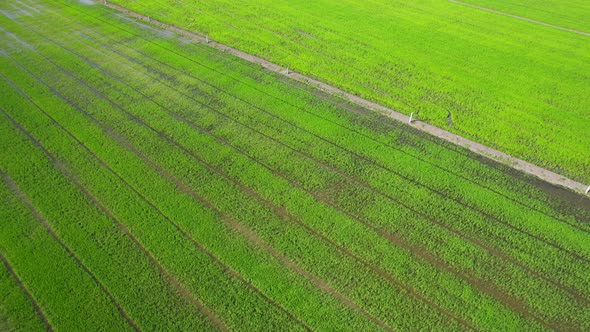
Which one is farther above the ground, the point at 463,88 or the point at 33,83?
the point at 463,88

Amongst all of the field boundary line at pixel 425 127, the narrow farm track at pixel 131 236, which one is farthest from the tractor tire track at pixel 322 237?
the field boundary line at pixel 425 127

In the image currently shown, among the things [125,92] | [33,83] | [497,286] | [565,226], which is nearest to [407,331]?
[497,286]

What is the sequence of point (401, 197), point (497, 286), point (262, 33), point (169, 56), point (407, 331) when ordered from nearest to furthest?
1. point (407, 331)
2. point (497, 286)
3. point (401, 197)
4. point (169, 56)
5. point (262, 33)

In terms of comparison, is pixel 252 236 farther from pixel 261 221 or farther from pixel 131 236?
pixel 131 236

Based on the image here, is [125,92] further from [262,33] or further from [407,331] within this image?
[407,331]

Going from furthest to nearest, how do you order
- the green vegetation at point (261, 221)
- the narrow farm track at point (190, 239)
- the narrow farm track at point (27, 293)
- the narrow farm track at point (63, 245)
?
the narrow farm track at point (190, 239), the green vegetation at point (261, 221), the narrow farm track at point (63, 245), the narrow farm track at point (27, 293)

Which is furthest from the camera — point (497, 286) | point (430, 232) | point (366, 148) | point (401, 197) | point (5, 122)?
point (5, 122)

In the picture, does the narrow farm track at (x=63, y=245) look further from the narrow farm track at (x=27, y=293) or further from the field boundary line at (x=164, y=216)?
the field boundary line at (x=164, y=216)
